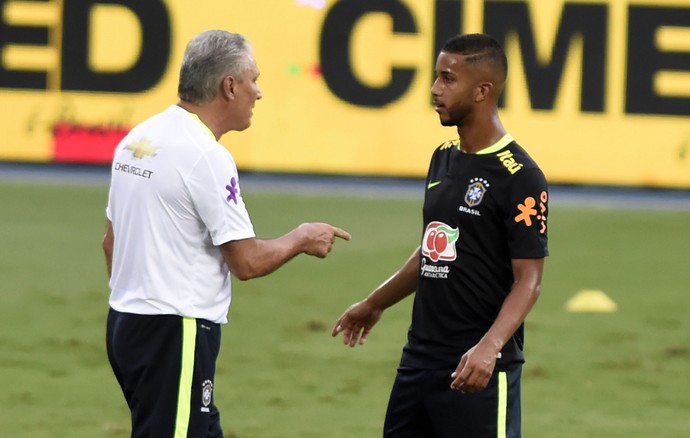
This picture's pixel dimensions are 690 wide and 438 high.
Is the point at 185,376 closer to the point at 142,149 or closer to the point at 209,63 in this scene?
the point at 142,149

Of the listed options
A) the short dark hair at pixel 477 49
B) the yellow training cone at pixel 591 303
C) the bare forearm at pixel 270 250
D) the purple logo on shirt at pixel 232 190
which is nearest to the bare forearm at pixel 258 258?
the bare forearm at pixel 270 250

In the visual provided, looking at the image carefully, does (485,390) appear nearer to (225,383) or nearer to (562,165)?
(225,383)

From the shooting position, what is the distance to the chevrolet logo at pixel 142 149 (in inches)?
184

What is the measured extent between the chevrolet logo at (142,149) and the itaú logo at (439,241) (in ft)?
3.26

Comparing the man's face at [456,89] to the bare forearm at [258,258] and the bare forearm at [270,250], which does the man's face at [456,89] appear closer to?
the bare forearm at [270,250]

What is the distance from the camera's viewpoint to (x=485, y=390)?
4.83 meters

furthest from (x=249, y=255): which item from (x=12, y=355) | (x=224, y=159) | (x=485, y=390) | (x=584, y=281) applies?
(x=584, y=281)

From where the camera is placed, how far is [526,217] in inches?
187

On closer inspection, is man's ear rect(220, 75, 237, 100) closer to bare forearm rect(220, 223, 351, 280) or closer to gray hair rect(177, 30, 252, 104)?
gray hair rect(177, 30, 252, 104)

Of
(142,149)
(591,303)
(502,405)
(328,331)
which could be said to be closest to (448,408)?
(502,405)

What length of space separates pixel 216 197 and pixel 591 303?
654 cm

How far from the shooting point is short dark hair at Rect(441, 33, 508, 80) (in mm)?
4922

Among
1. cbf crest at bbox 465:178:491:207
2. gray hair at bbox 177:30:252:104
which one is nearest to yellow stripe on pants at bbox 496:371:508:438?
cbf crest at bbox 465:178:491:207

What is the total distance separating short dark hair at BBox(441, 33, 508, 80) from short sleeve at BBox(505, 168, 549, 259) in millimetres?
418
